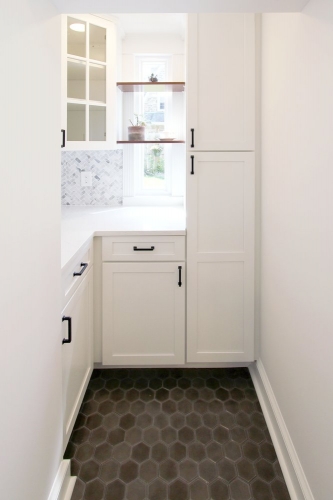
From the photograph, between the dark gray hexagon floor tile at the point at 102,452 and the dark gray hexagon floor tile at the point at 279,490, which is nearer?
the dark gray hexagon floor tile at the point at 279,490

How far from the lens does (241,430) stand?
5.99 feet

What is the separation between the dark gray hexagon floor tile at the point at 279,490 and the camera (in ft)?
4.75

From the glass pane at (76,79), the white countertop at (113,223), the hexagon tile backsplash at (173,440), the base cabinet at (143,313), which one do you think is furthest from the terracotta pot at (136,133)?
the hexagon tile backsplash at (173,440)

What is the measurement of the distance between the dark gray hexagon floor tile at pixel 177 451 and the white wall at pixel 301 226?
472 millimetres

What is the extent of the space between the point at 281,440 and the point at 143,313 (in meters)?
0.97

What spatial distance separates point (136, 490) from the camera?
58.7 inches

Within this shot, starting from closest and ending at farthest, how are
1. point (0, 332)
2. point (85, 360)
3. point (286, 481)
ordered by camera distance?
point (0, 332), point (286, 481), point (85, 360)

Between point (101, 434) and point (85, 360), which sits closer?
point (101, 434)

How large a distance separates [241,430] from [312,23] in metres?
1.72

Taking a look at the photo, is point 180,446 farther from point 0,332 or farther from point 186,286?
point 0,332

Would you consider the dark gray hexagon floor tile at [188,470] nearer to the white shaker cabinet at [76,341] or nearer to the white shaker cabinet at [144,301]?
the white shaker cabinet at [76,341]

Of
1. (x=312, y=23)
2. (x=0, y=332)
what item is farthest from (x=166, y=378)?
(x=312, y=23)

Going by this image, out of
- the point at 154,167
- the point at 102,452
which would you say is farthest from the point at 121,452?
the point at 154,167

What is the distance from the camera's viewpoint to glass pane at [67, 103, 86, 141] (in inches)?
95.0
